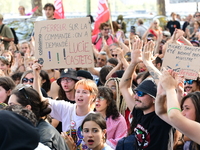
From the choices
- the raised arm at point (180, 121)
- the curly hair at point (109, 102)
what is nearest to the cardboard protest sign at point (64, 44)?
the curly hair at point (109, 102)

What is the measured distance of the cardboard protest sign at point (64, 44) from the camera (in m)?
6.43

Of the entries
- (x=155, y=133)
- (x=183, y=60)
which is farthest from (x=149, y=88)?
(x=183, y=60)

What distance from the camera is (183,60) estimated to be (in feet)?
18.4

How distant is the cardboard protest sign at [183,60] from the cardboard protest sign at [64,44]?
1225 mm

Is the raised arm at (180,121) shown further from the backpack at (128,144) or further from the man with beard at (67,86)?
the man with beard at (67,86)

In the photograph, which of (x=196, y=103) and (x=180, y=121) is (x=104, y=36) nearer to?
(x=196, y=103)

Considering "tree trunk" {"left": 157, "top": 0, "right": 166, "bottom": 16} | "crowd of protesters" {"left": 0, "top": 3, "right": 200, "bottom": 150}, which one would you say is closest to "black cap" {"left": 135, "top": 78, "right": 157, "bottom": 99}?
"crowd of protesters" {"left": 0, "top": 3, "right": 200, "bottom": 150}

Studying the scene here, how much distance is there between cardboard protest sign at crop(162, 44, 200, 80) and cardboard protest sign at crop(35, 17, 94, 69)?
123 centimetres

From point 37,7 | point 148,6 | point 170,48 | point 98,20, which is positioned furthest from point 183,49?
point 148,6

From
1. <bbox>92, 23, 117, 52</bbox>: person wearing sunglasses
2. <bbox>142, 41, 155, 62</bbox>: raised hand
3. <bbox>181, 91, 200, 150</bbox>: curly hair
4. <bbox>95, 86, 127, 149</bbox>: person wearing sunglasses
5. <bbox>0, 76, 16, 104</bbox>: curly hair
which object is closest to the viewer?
<bbox>181, 91, 200, 150</bbox>: curly hair

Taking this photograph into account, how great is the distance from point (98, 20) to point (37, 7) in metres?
6.82

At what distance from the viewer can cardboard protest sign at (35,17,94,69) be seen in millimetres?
6430

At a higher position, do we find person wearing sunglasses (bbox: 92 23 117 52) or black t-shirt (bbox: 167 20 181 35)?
person wearing sunglasses (bbox: 92 23 117 52)

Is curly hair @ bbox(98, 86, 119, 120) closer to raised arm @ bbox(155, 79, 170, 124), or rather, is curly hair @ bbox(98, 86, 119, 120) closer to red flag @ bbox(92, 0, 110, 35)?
raised arm @ bbox(155, 79, 170, 124)
